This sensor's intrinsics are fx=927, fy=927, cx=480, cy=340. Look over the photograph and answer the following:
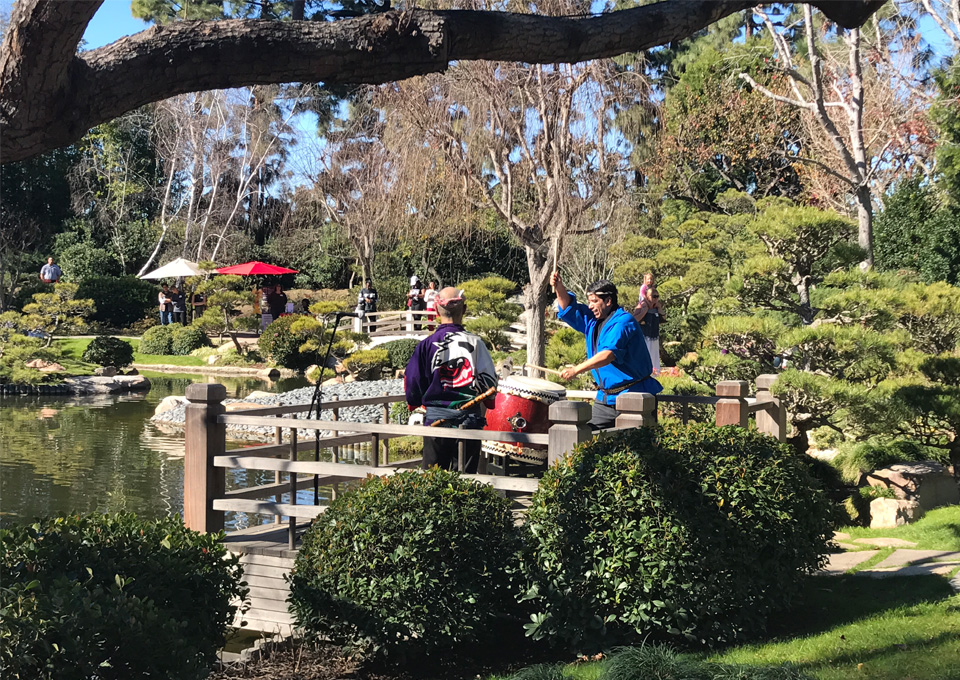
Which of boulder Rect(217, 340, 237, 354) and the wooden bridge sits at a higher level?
boulder Rect(217, 340, 237, 354)

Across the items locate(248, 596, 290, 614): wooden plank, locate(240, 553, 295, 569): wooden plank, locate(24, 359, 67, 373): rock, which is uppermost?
locate(24, 359, 67, 373): rock

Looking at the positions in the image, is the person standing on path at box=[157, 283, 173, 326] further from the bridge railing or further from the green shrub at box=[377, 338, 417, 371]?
the bridge railing

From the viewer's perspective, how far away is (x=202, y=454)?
6168 mm

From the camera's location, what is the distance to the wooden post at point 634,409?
18.8ft

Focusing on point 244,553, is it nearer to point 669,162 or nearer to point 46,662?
point 46,662

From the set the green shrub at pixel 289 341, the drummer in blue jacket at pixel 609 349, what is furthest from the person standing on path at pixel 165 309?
the drummer in blue jacket at pixel 609 349

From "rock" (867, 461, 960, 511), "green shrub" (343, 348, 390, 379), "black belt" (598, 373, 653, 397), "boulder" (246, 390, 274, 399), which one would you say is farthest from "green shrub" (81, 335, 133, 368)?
"black belt" (598, 373, 653, 397)

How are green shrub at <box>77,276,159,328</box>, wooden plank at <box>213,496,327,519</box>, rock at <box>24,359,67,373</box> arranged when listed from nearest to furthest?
wooden plank at <box>213,496,327,519</box>, rock at <box>24,359,67,373</box>, green shrub at <box>77,276,159,328</box>

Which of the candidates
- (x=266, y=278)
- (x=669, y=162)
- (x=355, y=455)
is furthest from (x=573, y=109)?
(x=266, y=278)

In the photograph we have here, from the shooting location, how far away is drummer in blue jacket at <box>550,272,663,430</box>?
639 cm

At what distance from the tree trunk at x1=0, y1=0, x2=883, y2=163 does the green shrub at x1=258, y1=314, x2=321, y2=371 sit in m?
22.5

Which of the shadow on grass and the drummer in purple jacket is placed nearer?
the shadow on grass

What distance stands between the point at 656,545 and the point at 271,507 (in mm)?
2453

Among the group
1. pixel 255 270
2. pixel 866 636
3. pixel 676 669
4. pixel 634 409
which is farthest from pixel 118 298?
pixel 676 669
